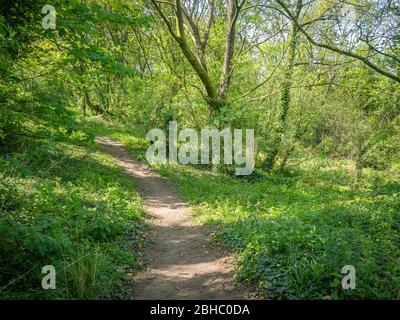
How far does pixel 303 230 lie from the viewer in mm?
6801

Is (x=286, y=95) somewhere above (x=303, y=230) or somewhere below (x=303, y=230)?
above

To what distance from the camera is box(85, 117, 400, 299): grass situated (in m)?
5.02

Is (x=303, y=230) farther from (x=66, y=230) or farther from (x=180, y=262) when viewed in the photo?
(x=66, y=230)

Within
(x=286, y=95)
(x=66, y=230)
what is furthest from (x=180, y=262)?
(x=286, y=95)

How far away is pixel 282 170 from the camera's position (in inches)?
702

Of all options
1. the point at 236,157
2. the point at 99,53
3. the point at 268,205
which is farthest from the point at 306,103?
the point at 99,53

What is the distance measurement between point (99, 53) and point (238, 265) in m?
5.02

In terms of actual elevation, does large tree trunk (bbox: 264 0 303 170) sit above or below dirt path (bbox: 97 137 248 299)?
above

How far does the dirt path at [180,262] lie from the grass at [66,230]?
0.37 metres

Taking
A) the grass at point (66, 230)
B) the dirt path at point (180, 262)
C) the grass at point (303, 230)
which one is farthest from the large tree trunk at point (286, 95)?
the grass at point (66, 230)

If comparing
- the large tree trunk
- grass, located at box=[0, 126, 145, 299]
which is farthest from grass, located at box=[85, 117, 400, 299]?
grass, located at box=[0, 126, 145, 299]

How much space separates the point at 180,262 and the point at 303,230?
2.50 metres

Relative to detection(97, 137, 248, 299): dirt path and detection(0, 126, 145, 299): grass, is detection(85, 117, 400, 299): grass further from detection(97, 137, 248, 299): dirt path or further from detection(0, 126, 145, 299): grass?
detection(0, 126, 145, 299): grass

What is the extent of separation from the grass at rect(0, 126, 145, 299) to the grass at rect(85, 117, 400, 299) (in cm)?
209
